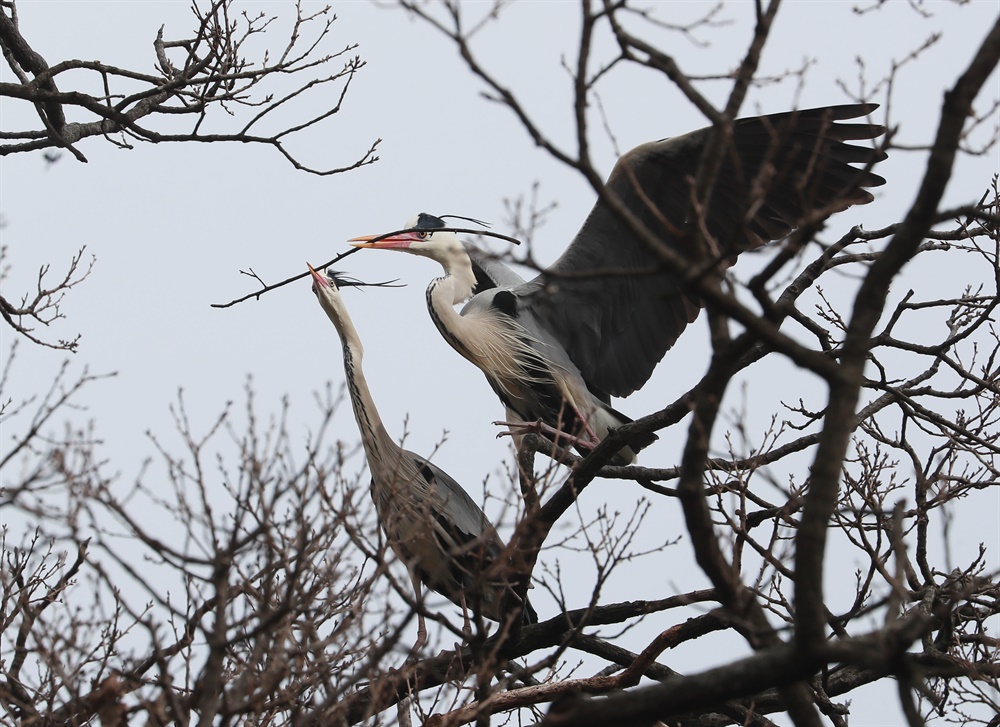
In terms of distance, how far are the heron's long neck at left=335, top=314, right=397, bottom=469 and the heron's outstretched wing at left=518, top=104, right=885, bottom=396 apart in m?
0.99

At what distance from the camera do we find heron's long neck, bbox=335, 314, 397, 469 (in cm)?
558

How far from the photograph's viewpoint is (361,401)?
5621 mm

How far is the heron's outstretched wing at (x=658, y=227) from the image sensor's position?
4.75 m

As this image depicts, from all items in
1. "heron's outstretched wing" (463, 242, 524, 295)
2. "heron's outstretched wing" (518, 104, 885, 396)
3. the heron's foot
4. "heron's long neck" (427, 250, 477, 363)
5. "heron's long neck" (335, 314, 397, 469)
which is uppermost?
"heron's outstretched wing" (463, 242, 524, 295)

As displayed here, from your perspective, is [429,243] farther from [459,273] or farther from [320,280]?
[320,280]

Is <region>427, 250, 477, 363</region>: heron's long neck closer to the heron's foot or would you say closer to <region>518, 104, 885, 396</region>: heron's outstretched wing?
<region>518, 104, 885, 396</region>: heron's outstretched wing

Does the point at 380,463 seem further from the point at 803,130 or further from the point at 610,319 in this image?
the point at 803,130

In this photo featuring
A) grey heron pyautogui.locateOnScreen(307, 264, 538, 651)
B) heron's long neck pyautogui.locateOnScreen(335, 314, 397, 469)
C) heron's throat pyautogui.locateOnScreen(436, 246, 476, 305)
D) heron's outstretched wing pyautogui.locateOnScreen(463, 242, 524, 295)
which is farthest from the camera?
heron's outstretched wing pyautogui.locateOnScreen(463, 242, 524, 295)

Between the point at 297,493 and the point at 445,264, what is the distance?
4.08 m

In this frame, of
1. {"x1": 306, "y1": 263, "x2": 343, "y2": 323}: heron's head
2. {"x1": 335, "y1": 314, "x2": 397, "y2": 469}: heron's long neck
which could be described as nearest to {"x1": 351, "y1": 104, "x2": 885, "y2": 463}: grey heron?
{"x1": 306, "y1": 263, "x2": 343, "y2": 323}: heron's head

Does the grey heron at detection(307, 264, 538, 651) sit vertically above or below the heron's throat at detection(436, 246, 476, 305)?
below

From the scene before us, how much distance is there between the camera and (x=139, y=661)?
3.24m

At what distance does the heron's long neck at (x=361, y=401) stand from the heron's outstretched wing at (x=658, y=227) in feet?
3.25

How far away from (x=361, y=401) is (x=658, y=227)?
5.53 ft
